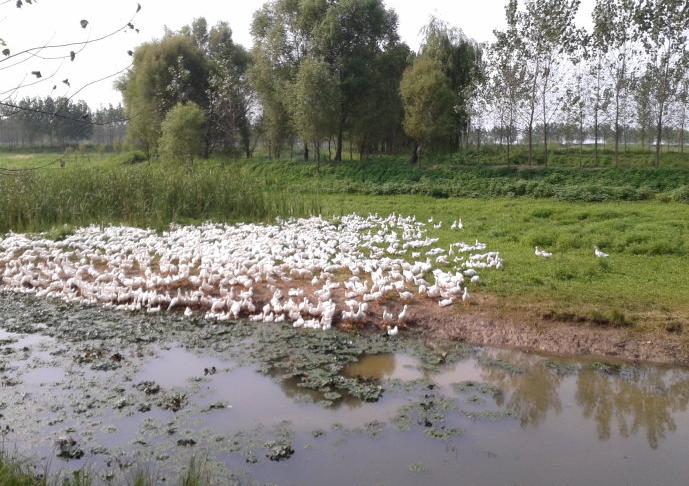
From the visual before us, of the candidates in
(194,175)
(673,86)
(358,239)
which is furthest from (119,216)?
→ (673,86)

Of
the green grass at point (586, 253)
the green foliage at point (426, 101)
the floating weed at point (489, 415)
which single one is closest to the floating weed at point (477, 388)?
the floating weed at point (489, 415)

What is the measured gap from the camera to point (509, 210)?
18.8 meters

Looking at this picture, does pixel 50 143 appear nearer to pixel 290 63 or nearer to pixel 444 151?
→ pixel 290 63

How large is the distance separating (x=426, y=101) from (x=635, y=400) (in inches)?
1030

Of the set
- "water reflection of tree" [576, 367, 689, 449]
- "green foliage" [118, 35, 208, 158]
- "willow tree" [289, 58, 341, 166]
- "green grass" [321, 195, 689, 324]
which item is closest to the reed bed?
"green grass" [321, 195, 689, 324]

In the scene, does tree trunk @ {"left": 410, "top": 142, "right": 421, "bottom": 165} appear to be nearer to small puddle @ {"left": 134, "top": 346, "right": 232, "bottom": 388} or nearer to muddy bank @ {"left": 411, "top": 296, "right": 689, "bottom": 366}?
muddy bank @ {"left": 411, "top": 296, "right": 689, "bottom": 366}

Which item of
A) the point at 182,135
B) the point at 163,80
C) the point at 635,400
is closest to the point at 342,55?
the point at 182,135

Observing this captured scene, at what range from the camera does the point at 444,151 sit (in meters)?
36.0

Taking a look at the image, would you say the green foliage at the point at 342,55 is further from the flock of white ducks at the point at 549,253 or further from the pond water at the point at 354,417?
the pond water at the point at 354,417

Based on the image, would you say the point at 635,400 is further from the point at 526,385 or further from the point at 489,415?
the point at 489,415

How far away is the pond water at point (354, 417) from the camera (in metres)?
5.06

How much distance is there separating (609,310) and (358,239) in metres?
6.13

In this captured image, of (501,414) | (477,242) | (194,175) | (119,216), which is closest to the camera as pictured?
(501,414)

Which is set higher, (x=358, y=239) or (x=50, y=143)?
(x=50, y=143)
